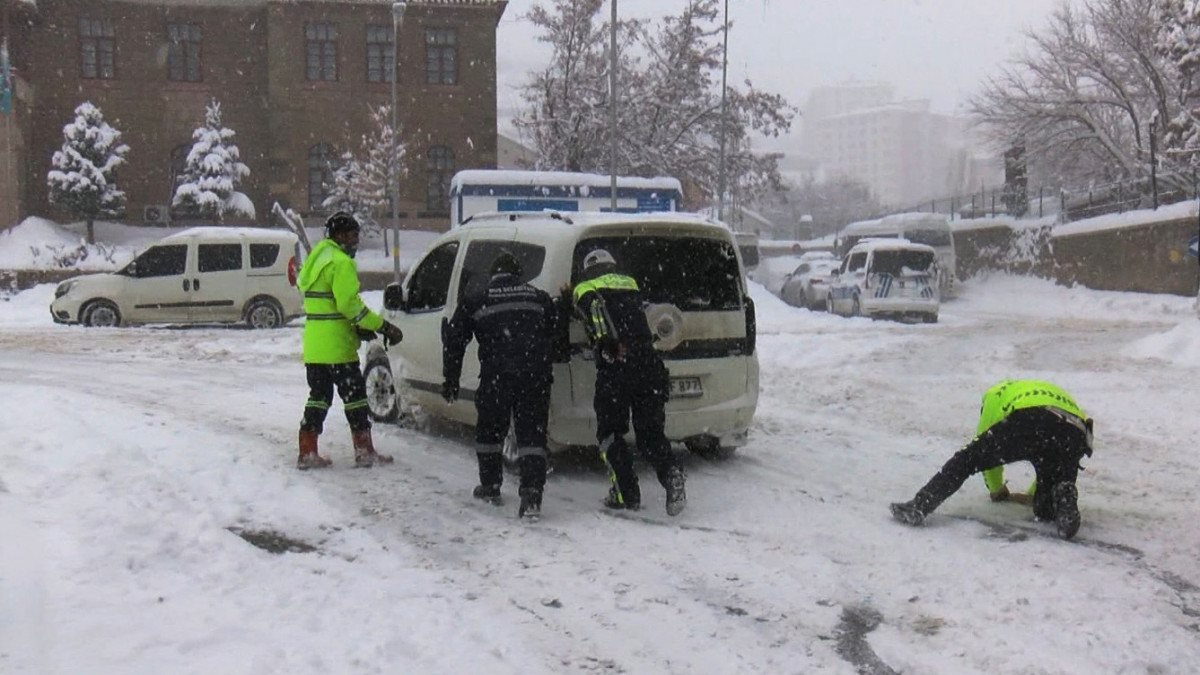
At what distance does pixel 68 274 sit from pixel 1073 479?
2964 cm

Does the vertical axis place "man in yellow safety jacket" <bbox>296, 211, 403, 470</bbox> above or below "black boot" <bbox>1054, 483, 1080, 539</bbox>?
above

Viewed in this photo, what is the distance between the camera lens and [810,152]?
18425 cm

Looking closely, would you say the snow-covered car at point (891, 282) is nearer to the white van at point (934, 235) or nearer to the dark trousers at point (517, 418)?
the white van at point (934, 235)

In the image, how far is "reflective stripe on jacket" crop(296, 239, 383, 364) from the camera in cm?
698

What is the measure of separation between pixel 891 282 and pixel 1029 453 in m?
16.5

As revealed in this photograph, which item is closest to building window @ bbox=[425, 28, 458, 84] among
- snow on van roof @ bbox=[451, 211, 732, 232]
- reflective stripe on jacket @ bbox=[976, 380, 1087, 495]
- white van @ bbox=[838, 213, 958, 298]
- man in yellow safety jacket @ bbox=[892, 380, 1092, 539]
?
white van @ bbox=[838, 213, 958, 298]

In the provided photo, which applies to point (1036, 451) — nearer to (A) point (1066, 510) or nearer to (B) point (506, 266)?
(A) point (1066, 510)

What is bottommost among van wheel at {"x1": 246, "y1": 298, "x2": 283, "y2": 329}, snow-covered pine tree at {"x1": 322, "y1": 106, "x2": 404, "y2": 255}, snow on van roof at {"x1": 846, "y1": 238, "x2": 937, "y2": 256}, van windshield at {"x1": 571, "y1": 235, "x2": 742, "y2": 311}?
van wheel at {"x1": 246, "y1": 298, "x2": 283, "y2": 329}

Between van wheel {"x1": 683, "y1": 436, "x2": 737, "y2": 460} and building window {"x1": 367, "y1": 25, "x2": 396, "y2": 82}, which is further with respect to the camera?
building window {"x1": 367, "y1": 25, "x2": 396, "y2": 82}

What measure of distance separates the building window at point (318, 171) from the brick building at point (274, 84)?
5 cm

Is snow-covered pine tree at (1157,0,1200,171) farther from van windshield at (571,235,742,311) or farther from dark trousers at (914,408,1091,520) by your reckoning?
dark trousers at (914,408,1091,520)

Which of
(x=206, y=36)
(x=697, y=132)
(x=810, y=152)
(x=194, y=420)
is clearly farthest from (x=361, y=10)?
(x=810, y=152)

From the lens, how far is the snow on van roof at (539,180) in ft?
70.6

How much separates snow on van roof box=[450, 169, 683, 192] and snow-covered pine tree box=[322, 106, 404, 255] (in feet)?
43.4
